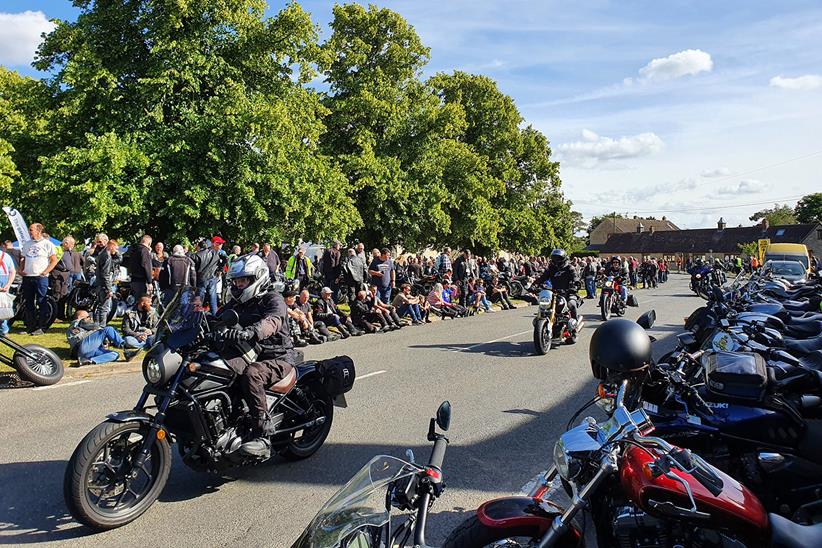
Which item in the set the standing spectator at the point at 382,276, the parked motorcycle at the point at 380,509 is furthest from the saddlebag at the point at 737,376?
the standing spectator at the point at 382,276

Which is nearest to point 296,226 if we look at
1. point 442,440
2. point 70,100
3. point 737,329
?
point 70,100

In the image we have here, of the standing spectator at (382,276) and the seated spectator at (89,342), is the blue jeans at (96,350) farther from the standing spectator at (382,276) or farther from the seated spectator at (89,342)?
the standing spectator at (382,276)

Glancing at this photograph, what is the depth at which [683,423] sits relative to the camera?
4.12m

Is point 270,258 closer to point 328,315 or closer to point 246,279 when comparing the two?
point 328,315

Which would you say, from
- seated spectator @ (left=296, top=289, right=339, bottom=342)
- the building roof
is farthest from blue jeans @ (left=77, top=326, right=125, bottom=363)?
the building roof

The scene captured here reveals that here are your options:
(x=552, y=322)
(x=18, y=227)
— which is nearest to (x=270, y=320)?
(x=552, y=322)

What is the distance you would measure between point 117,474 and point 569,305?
8.84 metres

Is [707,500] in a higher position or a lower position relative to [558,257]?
lower

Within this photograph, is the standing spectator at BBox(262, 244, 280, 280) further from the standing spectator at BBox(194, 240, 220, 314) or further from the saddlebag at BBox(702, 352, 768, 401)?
the saddlebag at BBox(702, 352, 768, 401)

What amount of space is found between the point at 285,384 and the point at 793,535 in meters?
3.61

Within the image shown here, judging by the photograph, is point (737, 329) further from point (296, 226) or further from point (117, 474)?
point (296, 226)

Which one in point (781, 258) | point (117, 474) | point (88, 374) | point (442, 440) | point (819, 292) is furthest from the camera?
point (781, 258)

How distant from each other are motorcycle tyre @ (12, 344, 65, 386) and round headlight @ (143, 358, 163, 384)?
4.90 meters

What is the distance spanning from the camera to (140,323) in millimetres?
11570
